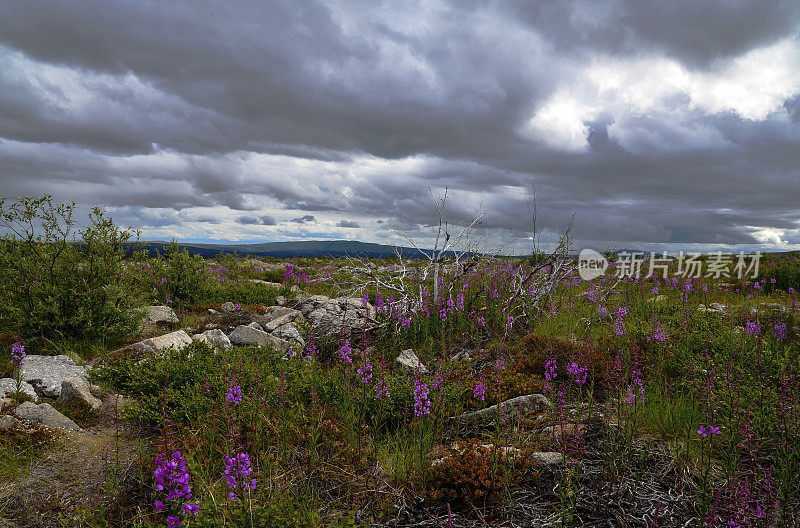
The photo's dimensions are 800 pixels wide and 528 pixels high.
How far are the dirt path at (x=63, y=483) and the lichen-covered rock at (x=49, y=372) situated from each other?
1828mm

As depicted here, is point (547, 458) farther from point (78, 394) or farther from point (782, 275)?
point (782, 275)

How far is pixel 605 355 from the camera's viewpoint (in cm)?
608

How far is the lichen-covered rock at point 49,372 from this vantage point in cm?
580

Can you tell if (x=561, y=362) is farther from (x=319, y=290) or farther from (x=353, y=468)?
(x=319, y=290)

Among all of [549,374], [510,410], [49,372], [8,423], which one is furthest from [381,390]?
[49,372]

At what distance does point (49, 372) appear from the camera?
243 inches

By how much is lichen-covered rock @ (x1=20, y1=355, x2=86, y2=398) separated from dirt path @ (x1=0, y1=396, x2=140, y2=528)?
1828 mm

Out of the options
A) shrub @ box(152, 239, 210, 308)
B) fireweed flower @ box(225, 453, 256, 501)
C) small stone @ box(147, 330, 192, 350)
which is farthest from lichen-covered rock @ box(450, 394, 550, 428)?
shrub @ box(152, 239, 210, 308)

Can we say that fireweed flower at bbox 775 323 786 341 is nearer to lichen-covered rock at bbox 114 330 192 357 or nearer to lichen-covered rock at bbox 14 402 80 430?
lichen-covered rock at bbox 114 330 192 357

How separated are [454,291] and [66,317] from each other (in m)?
7.70

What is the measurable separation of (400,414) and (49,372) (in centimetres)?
535

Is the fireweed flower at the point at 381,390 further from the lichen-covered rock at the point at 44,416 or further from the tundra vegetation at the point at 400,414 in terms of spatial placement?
the lichen-covered rock at the point at 44,416

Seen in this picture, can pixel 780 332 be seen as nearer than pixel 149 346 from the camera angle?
Yes

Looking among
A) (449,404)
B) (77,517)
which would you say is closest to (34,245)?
(77,517)
